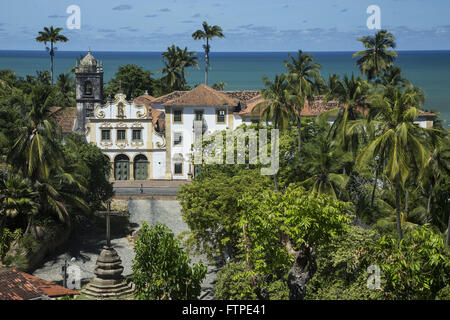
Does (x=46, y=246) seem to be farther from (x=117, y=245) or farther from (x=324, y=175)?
(x=324, y=175)

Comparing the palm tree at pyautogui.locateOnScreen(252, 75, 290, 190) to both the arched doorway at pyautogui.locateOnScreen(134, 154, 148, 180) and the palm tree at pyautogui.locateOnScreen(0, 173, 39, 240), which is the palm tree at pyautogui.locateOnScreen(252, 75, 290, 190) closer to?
the palm tree at pyautogui.locateOnScreen(0, 173, 39, 240)

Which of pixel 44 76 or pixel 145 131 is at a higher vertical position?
pixel 44 76

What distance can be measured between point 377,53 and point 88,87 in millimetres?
28628

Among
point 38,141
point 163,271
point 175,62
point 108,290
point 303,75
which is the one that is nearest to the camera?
point 163,271

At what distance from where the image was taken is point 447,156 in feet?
127

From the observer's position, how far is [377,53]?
71.4m

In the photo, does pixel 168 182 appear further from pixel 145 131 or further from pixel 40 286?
pixel 40 286

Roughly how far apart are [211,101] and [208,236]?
29.5 metres

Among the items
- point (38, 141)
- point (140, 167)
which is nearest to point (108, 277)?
point (38, 141)
